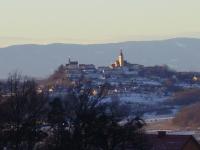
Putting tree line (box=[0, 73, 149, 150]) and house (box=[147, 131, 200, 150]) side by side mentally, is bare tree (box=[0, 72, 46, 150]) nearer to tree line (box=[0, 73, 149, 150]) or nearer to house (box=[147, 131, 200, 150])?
tree line (box=[0, 73, 149, 150])

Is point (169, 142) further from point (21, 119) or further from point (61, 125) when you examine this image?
point (21, 119)

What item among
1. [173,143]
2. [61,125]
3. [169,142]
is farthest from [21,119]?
[169,142]

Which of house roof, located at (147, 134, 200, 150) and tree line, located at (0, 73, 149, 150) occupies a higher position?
tree line, located at (0, 73, 149, 150)

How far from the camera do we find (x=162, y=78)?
189 m

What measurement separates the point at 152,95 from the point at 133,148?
116 meters

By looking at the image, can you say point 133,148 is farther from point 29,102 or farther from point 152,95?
point 152,95

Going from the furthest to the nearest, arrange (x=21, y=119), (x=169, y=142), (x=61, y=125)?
1. (x=169, y=142)
2. (x=61, y=125)
3. (x=21, y=119)

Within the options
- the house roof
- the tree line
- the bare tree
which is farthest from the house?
the bare tree

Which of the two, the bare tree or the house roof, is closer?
the bare tree

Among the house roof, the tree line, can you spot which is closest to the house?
the house roof

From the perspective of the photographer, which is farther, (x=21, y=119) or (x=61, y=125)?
(x=61, y=125)

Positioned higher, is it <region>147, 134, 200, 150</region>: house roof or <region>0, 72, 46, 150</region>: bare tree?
<region>0, 72, 46, 150</region>: bare tree

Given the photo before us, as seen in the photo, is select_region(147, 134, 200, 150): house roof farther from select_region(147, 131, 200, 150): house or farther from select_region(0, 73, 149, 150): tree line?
select_region(0, 73, 149, 150): tree line

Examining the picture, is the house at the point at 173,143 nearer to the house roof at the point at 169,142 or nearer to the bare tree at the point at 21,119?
the house roof at the point at 169,142
